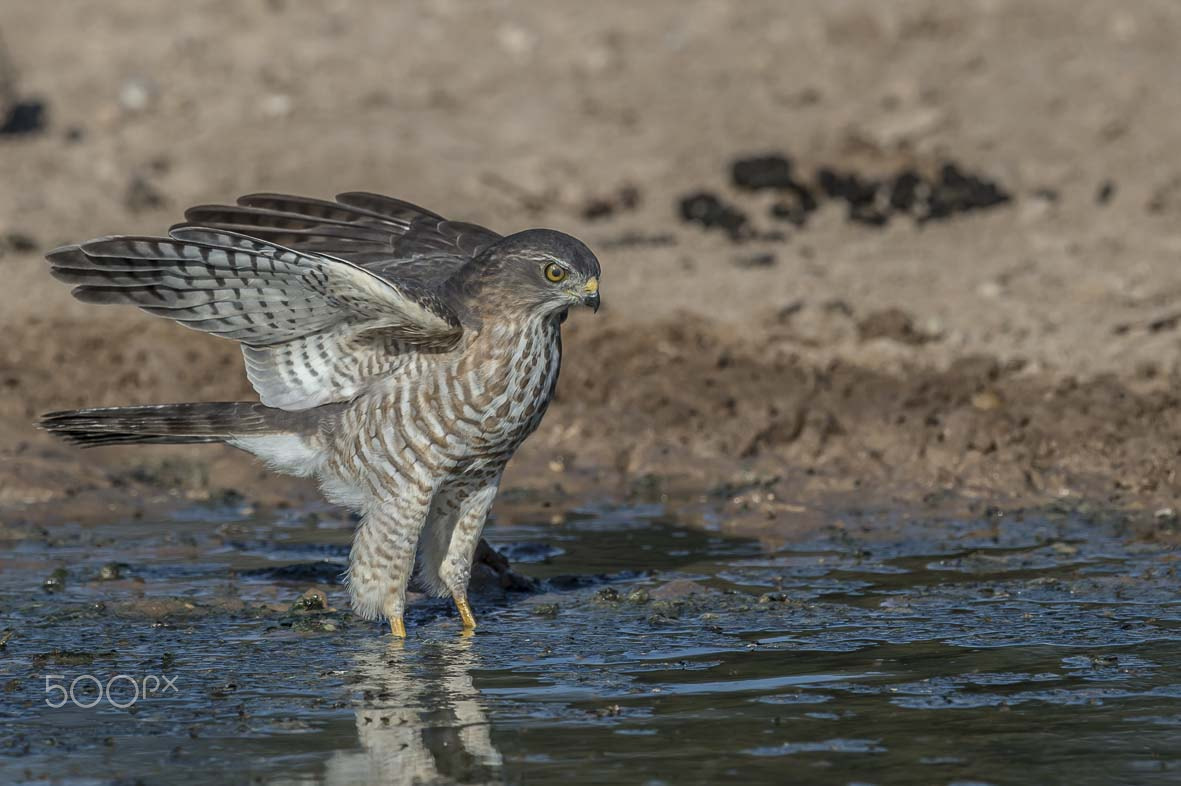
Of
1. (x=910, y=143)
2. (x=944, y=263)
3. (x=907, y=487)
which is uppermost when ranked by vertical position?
(x=910, y=143)

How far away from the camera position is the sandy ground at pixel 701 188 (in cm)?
910

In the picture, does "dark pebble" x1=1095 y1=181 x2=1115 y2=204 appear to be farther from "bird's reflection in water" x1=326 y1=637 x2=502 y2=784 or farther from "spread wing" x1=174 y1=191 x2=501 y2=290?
"bird's reflection in water" x1=326 y1=637 x2=502 y2=784

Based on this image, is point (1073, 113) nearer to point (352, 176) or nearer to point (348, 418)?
point (352, 176)

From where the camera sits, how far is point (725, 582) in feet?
23.5

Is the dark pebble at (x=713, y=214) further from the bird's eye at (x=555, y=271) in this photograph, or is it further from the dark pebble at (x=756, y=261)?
the bird's eye at (x=555, y=271)

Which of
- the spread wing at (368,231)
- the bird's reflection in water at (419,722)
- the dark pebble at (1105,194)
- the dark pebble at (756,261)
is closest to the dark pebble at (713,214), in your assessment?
the dark pebble at (756,261)

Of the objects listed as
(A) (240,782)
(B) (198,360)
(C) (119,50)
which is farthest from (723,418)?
(C) (119,50)

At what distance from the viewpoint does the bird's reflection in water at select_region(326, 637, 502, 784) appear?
15.6ft

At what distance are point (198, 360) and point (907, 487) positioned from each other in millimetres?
4310

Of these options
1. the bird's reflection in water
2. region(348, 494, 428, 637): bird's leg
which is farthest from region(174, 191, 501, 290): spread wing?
the bird's reflection in water

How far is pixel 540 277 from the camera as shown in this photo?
248 inches

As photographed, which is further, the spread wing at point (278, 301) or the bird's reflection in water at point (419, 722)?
the spread wing at point (278, 301)

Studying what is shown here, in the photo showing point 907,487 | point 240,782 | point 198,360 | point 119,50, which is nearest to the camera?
point 240,782

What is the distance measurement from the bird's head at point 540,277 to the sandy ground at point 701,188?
7.77ft
